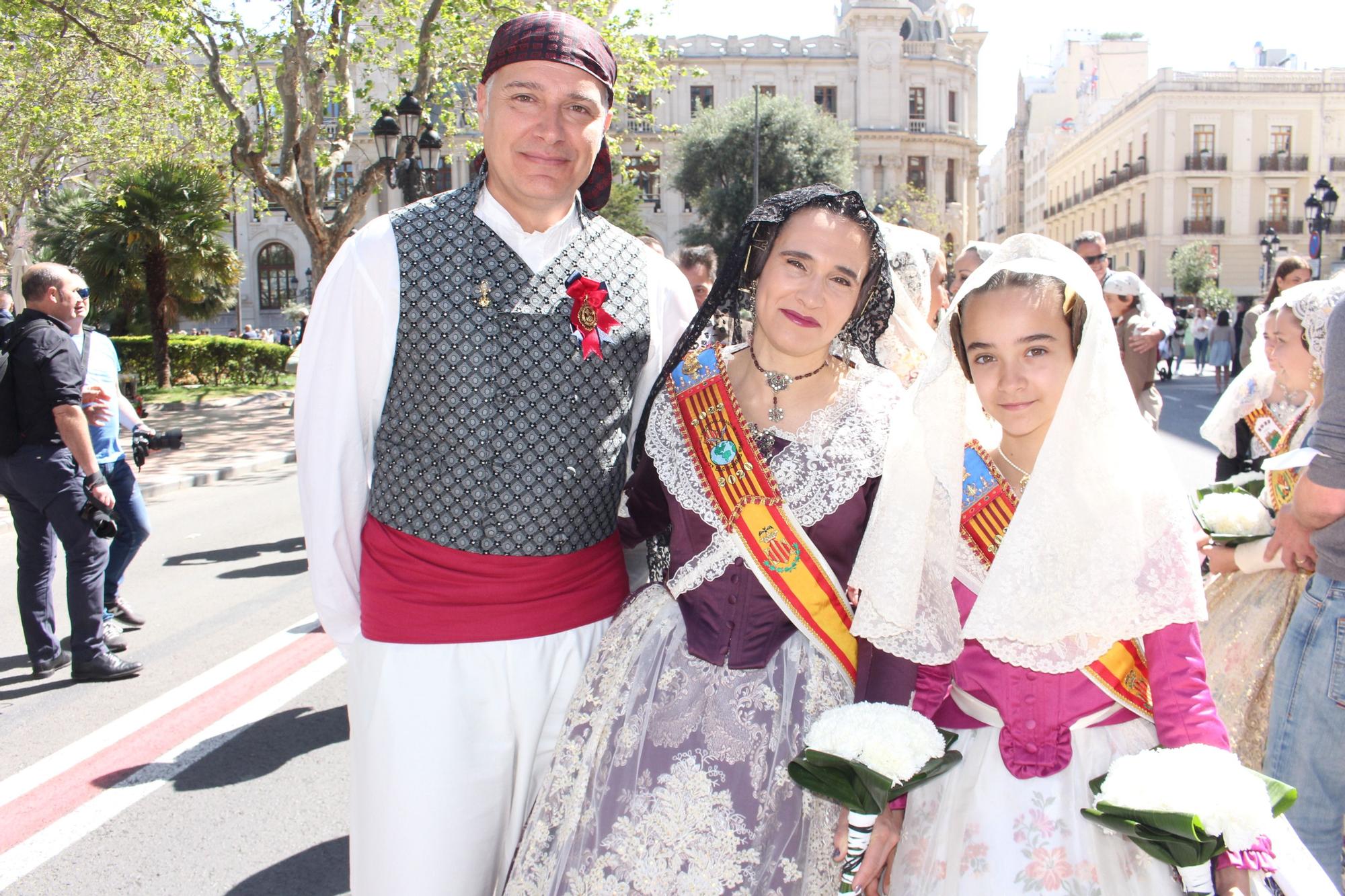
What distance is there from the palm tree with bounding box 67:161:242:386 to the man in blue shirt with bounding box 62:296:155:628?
1429 cm

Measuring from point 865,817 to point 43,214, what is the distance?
2351cm

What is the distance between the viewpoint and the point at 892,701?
81.4 inches

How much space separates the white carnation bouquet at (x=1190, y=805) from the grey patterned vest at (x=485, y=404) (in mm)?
1176

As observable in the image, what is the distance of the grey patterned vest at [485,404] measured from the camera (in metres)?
2.24

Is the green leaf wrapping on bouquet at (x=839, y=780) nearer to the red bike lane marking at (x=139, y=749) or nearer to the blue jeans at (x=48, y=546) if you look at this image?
the red bike lane marking at (x=139, y=749)

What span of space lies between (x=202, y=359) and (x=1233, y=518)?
21.2 m

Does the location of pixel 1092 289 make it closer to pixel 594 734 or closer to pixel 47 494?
pixel 594 734

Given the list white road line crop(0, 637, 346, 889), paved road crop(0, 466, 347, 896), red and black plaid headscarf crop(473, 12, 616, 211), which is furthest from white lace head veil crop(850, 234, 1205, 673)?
white road line crop(0, 637, 346, 889)

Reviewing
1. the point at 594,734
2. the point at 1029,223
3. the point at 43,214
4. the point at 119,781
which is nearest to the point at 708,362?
the point at 594,734

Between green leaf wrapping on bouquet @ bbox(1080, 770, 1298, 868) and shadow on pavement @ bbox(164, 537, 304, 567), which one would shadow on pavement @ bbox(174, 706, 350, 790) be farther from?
shadow on pavement @ bbox(164, 537, 304, 567)

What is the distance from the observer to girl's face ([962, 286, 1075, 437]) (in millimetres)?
2021

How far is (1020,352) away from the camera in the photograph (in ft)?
6.68

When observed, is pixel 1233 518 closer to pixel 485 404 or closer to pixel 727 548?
pixel 727 548

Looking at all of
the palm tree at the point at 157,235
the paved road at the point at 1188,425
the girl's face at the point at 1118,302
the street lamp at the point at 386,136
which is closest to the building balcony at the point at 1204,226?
the paved road at the point at 1188,425
